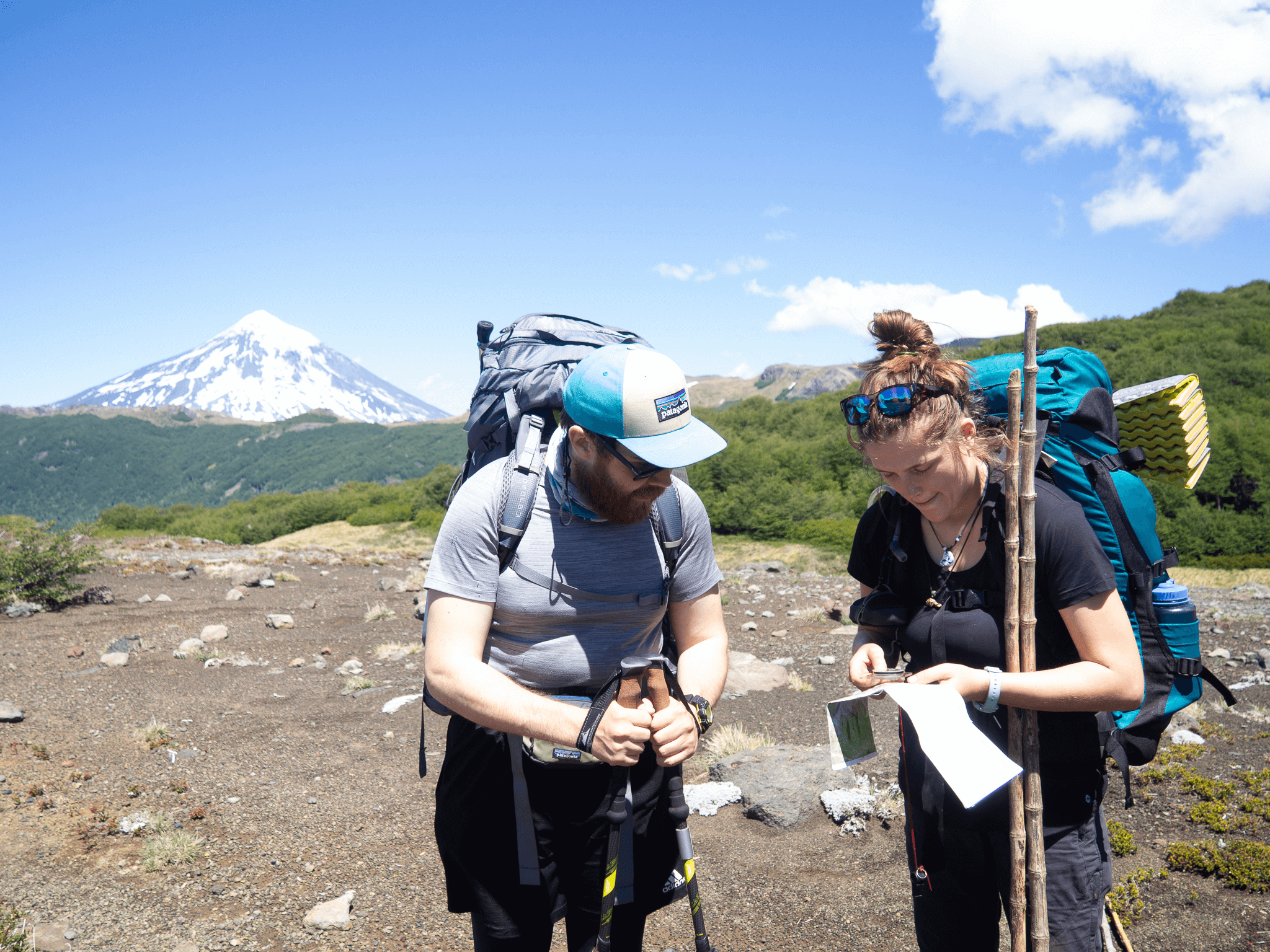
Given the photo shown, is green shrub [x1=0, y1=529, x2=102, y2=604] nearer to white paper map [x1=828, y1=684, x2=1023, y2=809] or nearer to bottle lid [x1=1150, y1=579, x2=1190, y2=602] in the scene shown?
white paper map [x1=828, y1=684, x2=1023, y2=809]

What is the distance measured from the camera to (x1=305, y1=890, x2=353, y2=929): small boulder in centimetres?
346

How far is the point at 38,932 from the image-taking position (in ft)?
10.6

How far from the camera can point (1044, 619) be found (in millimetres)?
1693

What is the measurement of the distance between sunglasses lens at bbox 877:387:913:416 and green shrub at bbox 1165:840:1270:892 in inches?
139

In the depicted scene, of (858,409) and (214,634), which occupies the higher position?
(858,409)

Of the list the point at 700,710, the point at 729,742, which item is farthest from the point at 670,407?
the point at 729,742

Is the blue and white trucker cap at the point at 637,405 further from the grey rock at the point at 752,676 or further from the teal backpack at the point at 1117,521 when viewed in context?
the grey rock at the point at 752,676

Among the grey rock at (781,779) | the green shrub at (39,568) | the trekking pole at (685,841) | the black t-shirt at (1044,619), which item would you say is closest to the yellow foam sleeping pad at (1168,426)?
the black t-shirt at (1044,619)

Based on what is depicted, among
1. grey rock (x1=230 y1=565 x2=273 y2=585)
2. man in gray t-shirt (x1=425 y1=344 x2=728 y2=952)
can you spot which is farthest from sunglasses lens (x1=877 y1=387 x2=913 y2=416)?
grey rock (x1=230 y1=565 x2=273 y2=585)

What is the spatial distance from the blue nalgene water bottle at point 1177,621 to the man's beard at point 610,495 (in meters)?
1.23

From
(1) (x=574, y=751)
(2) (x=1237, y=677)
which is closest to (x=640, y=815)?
(1) (x=574, y=751)

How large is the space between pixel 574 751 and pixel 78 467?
193980 mm

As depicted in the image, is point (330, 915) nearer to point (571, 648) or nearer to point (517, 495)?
point (571, 648)

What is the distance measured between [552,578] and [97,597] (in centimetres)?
1351
